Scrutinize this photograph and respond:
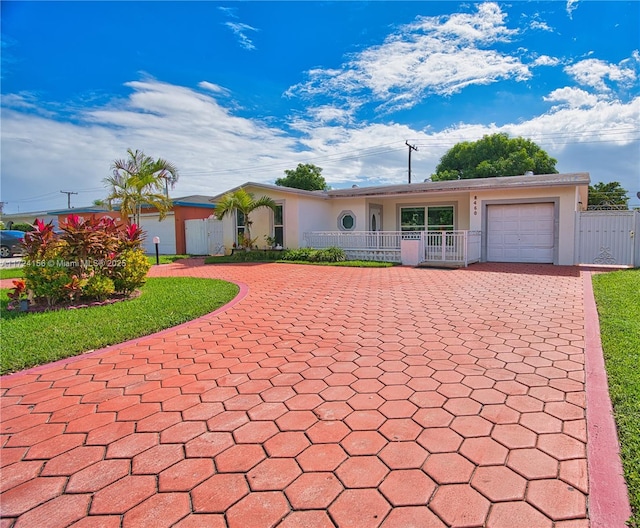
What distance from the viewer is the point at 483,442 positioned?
2.51m

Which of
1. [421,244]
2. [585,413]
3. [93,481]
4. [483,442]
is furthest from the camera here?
[421,244]

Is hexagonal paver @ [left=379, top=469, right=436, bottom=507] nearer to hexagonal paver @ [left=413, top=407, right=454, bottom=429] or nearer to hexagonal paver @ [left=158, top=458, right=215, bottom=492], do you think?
hexagonal paver @ [left=413, top=407, right=454, bottom=429]

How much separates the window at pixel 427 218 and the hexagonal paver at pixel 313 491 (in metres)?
16.4

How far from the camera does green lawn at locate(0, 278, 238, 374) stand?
444 centimetres

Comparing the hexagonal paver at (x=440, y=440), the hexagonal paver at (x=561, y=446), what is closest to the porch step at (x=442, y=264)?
the hexagonal paver at (x=561, y=446)

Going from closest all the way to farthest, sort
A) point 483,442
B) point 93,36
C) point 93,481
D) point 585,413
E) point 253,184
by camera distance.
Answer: point 93,481, point 483,442, point 585,413, point 93,36, point 253,184

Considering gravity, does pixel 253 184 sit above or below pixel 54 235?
above

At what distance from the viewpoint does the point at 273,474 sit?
7.33 feet

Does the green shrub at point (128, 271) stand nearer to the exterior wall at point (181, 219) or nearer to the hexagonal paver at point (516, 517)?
the hexagonal paver at point (516, 517)

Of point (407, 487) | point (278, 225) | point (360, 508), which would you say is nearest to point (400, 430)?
point (407, 487)

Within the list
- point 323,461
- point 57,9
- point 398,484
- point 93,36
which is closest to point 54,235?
point 57,9

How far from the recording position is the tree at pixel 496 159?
29875 mm

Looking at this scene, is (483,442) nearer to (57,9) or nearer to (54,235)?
(54,235)

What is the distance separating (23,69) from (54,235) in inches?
222
